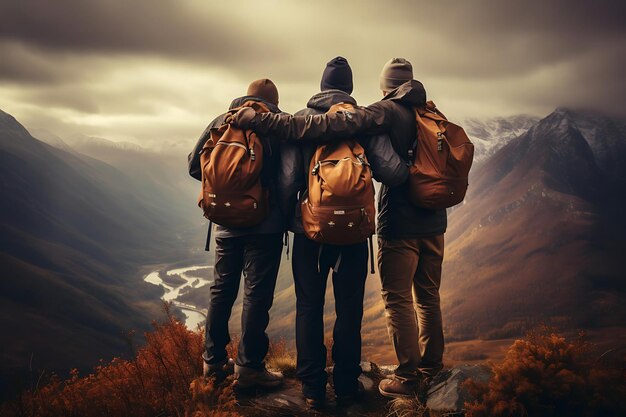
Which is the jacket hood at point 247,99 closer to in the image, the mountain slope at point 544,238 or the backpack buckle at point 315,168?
the backpack buckle at point 315,168

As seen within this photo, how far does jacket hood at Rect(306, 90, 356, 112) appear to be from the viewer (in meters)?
3.83

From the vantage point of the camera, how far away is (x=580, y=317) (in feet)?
257

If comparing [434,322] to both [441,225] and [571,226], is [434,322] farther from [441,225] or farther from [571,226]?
[571,226]

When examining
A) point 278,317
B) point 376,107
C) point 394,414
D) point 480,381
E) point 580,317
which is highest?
point 376,107

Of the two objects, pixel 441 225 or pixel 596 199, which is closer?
pixel 441 225

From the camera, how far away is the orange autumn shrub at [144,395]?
3.80m

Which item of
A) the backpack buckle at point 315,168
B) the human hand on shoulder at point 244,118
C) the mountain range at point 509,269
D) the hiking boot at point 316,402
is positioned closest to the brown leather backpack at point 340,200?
the backpack buckle at point 315,168

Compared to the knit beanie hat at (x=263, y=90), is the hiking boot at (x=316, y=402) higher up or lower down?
lower down

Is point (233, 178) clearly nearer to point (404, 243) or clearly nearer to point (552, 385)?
point (404, 243)

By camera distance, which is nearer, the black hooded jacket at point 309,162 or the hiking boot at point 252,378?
the black hooded jacket at point 309,162

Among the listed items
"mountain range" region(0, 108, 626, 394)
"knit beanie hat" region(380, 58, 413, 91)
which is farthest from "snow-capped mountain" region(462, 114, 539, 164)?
"knit beanie hat" region(380, 58, 413, 91)

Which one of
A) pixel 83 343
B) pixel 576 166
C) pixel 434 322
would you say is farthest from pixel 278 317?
pixel 434 322

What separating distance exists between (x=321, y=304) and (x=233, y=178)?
1.42 metres

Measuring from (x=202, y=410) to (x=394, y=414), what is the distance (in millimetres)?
1727
